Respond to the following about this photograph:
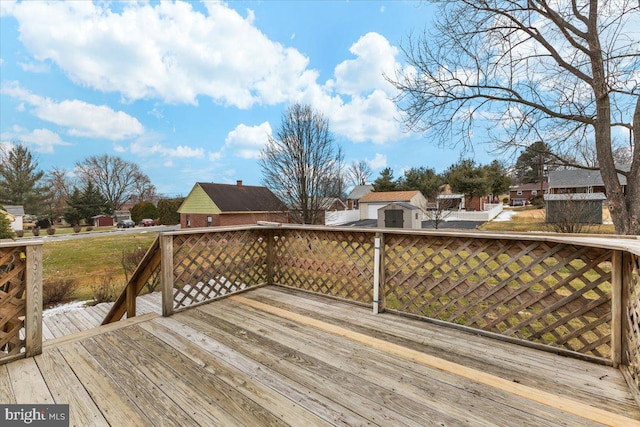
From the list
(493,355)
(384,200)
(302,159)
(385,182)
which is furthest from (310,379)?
(385,182)

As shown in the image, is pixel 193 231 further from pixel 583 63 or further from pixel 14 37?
pixel 14 37

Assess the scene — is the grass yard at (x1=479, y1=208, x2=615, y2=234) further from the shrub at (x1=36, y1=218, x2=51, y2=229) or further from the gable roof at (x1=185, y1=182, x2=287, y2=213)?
the shrub at (x1=36, y1=218, x2=51, y2=229)

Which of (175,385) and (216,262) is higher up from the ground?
(216,262)

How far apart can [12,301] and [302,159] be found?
30.7 feet

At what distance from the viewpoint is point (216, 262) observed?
3943 mm


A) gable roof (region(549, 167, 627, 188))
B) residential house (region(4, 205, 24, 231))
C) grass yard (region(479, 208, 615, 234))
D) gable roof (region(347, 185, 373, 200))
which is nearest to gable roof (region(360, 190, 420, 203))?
grass yard (region(479, 208, 615, 234))

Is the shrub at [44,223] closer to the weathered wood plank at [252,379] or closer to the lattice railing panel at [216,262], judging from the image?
the lattice railing panel at [216,262]

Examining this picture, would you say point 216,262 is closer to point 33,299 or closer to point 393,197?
point 33,299

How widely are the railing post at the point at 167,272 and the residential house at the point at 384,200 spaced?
21.4 m

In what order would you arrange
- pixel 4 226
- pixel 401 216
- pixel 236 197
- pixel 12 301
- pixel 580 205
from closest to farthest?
pixel 12 301 → pixel 4 226 → pixel 580 205 → pixel 401 216 → pixel 236 197

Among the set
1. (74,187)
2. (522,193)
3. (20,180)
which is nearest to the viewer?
(20,180)

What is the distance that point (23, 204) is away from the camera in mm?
25656

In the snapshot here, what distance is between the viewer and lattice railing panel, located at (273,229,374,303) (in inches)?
141

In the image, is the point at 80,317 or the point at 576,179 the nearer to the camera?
the point at 80,317
